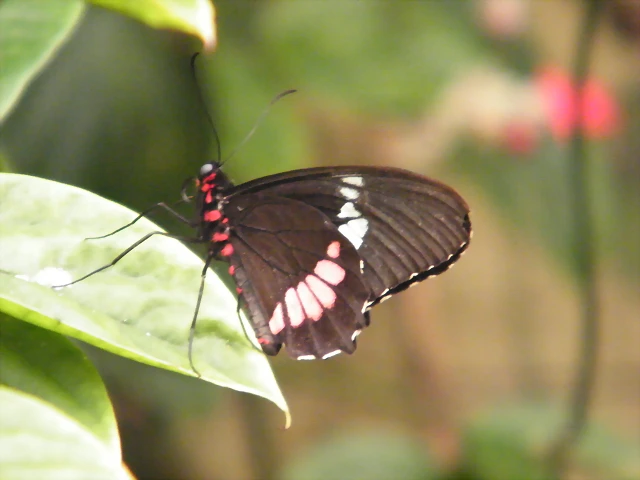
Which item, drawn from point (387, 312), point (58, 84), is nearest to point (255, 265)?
point (58, 84)

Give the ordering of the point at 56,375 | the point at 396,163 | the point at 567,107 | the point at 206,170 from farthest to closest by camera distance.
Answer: the point at 396,163 < the point at 567,107 < the point at 206,170 < the point at 56,375

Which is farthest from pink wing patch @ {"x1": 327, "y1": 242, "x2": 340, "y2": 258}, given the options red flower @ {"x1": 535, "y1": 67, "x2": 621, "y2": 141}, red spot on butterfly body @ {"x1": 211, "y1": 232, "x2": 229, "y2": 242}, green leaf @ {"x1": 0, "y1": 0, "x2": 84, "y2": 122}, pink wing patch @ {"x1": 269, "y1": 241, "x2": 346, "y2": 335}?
red flower @ {"x1": 535, "y1": 67, "x2": 621, "y2": 141}

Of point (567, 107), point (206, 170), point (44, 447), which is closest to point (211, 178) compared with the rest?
point (206, 170)

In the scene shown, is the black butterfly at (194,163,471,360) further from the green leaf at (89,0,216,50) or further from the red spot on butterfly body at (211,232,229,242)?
the green leaf at (89,0,216,50)

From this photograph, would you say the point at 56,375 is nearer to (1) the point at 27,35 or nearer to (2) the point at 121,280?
(2) the point at 121,280

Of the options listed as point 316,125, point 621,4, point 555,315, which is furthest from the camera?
point 555,315

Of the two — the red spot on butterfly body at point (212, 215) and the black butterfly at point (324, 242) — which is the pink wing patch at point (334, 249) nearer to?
Answer: the black butterfly at point (324, 242)

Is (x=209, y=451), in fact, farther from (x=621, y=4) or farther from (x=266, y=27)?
(x=621, y=4)
